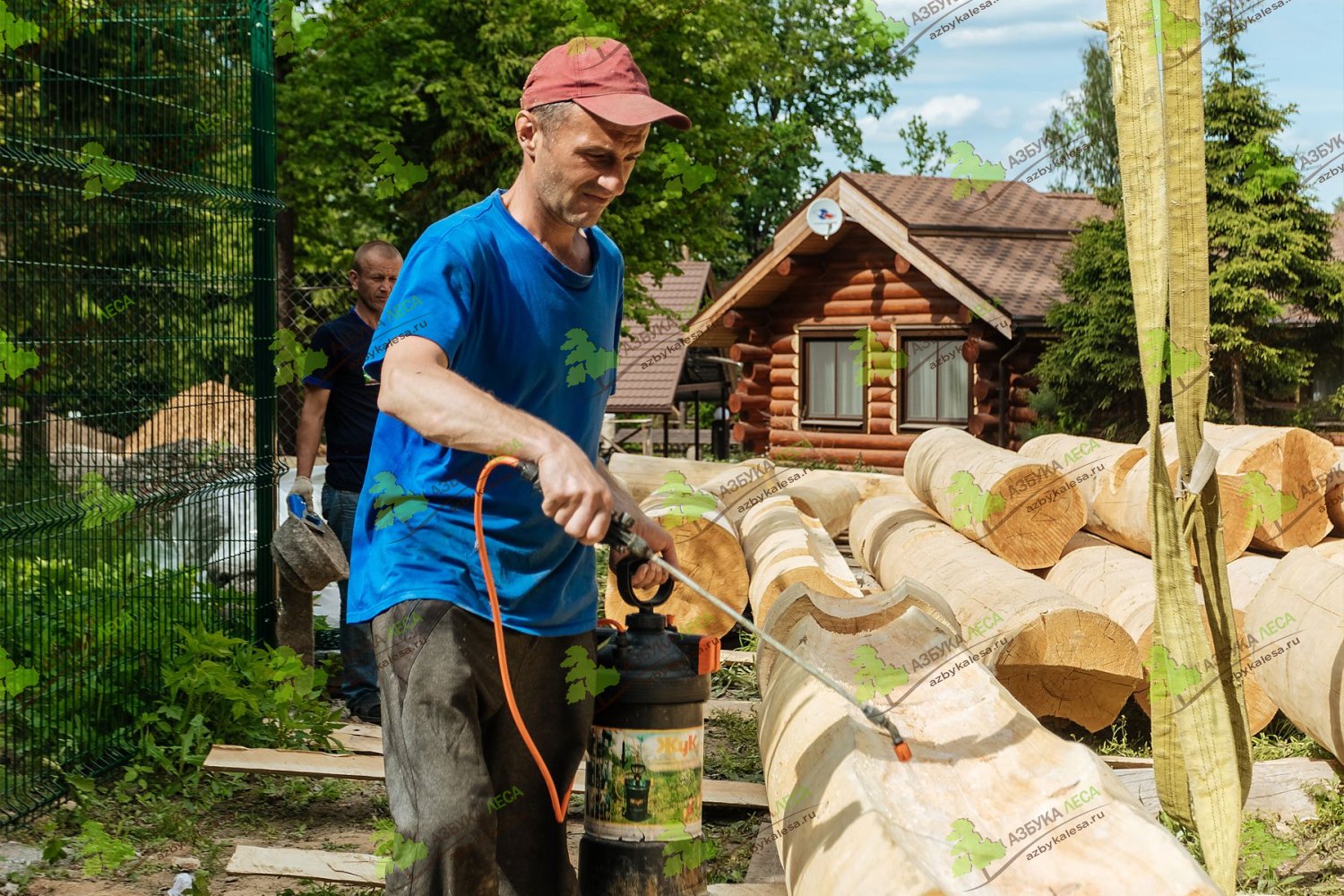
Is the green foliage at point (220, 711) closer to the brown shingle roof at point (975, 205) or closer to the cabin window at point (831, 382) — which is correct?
the brown shingle roof at point (975, 205)

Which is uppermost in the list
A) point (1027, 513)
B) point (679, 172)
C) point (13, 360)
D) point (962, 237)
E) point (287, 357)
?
point (679, 172)

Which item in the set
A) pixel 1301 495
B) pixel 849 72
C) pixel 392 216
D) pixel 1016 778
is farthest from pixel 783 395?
pixel 849 72

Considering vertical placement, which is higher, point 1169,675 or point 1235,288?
point 1235,288

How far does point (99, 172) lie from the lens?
17.5ft

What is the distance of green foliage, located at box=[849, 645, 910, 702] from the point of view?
13.3 feet

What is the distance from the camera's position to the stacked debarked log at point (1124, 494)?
6.75 metres

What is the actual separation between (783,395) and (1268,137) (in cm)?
814

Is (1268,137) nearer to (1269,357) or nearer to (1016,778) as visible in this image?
(1269,357)

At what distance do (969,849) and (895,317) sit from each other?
16.3 metres

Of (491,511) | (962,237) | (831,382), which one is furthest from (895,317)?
(491,511)

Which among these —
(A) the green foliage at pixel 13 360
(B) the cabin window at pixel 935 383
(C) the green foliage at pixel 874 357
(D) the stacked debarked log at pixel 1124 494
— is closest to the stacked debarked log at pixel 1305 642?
(D) the stacked debarked log at pixel 1124 494

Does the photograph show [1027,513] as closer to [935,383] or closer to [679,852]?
[679,852]

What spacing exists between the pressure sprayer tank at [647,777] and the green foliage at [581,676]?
21mm

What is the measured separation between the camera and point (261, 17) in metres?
6.63
